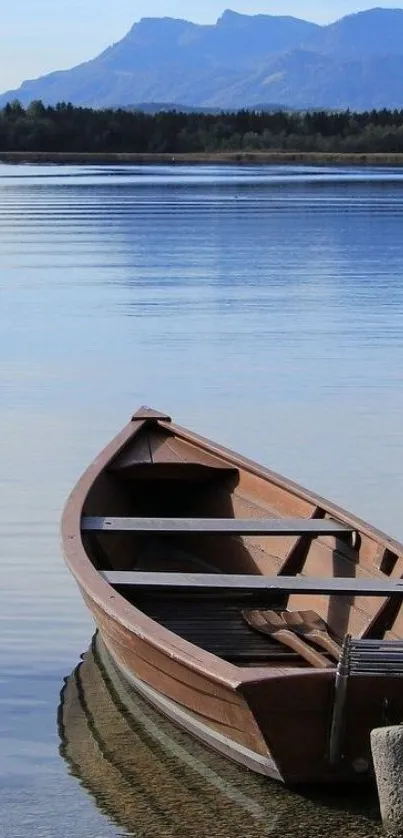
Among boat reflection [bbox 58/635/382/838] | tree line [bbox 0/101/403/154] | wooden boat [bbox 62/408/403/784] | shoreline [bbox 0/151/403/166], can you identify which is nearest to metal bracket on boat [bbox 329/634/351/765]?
wooden boat [bbox 62/408/403/784]

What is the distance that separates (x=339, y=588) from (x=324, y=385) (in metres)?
10.8

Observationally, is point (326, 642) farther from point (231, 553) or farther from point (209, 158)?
point (209, 158)

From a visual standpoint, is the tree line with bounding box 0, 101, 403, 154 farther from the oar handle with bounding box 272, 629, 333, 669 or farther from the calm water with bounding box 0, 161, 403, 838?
the oar handle with bounding box 272, 629, 333, 669


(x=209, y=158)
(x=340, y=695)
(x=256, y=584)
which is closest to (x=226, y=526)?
(x=256, y=584)

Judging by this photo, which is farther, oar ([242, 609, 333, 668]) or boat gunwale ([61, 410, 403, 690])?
oar ([242, 609, 333, 668])

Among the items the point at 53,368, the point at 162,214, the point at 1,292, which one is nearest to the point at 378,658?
the point at 53,368

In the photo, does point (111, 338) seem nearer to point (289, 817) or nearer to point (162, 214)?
point (289, 817)

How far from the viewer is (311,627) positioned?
830 centimetres

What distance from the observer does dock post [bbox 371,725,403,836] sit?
6012mm

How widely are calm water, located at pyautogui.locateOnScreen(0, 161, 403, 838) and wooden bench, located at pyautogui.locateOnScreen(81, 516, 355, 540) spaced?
74cm

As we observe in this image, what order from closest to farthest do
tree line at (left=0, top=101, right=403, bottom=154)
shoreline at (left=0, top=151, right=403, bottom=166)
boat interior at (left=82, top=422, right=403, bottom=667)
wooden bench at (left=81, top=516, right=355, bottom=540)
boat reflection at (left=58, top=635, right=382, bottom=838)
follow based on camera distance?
boat reflection at (left=58, top=635, right=382, bottom=838)
boat interior at (left=82, top=422, right=403, bottom=667)
wooden bench at (left=81, top=516, right=355, bottom=540)
shoreline at (left=0, top=151, right=403, bottom=166)
tree line at (left=0, top=101, right=403, bottom=154)

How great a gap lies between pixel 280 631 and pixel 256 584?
488mm

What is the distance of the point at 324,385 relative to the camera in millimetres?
18500

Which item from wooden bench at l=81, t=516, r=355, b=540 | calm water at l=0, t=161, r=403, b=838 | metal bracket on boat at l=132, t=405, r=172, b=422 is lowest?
calm water at l=0, t=161, r=403, b=838
